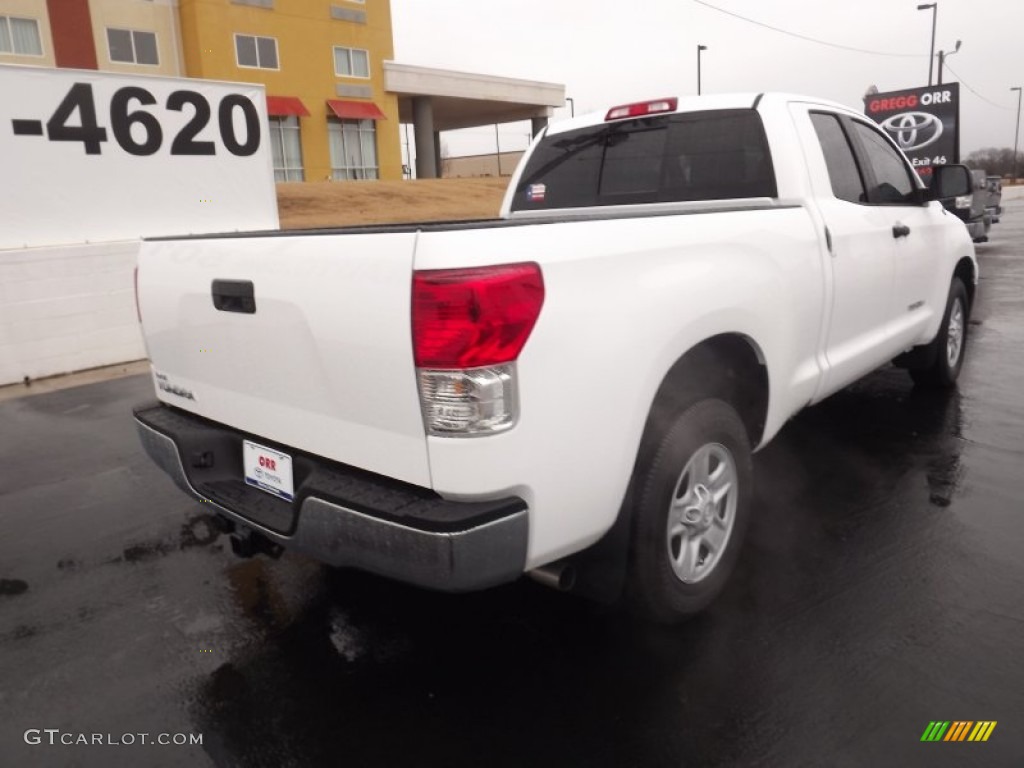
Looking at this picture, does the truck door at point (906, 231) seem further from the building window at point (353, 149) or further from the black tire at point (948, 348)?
the building window at point (353, 149)

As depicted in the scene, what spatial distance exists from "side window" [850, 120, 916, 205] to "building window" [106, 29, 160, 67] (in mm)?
32731

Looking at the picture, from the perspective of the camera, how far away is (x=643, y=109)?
401cm

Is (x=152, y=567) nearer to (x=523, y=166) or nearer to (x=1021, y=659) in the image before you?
(x=523, y=166)

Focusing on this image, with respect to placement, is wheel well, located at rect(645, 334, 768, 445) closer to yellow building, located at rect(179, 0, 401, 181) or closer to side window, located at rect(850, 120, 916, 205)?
side window, located at rect(850, 120, 916, 205)

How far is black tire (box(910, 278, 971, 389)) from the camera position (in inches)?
215

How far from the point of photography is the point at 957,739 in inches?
89.1

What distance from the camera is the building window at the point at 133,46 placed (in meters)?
30.0

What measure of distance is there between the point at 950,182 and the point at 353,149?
33.3 metres

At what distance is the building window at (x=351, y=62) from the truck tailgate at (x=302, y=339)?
3453cm

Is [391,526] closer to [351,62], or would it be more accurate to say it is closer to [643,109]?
[643,109]

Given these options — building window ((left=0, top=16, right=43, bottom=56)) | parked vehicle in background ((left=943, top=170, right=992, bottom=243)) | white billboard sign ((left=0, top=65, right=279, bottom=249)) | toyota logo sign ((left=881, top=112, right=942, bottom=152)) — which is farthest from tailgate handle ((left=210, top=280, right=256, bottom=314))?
building window ((left=0, top=16, right=43, bottom=56))

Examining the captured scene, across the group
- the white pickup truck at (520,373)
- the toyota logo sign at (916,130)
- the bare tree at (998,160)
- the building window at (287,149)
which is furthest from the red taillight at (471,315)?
the bare tree at (998,160)

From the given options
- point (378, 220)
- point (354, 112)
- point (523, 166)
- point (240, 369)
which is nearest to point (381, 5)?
point (354, 112)

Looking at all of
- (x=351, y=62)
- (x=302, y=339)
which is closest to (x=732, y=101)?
(x=302, y=339)
